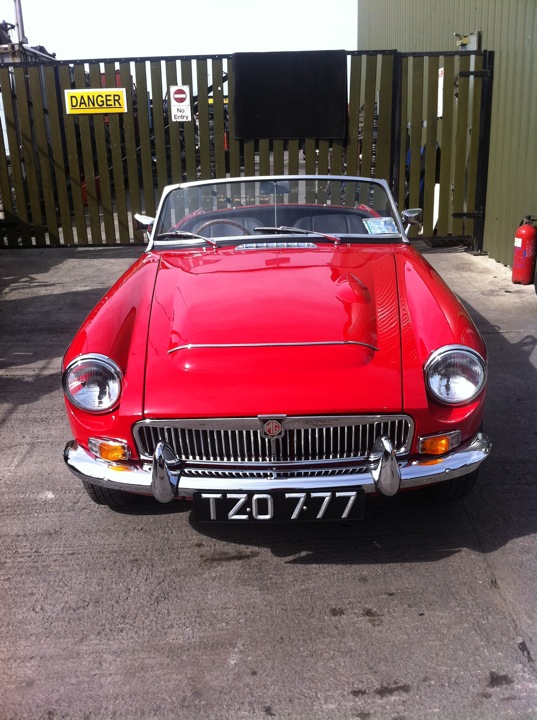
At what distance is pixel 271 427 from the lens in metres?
2.63

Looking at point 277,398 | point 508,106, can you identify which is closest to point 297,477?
point 277,398

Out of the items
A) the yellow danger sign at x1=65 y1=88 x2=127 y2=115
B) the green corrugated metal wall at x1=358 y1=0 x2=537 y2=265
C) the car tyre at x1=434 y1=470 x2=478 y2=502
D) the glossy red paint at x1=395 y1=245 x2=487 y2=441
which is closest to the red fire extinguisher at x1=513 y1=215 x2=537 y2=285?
the green corrugated metal wall at x1=358 y1=0 x2=537 y2=265

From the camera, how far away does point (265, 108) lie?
923 centimetres

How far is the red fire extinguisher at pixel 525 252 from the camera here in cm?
727

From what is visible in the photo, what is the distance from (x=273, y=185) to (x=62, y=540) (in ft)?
8.38

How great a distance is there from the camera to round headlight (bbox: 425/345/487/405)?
274 centimetres


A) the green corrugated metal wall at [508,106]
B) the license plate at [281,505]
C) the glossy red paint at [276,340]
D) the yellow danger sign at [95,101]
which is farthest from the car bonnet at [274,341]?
the yellow danger sign at [95,101]

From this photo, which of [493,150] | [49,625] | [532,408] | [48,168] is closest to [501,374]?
[532,408]

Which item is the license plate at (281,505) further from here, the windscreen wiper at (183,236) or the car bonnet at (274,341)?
the windscreen wiper at (183,236)

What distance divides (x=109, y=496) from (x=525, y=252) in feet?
18.9

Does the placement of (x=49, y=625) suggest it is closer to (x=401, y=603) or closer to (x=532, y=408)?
(x=401, y=603)

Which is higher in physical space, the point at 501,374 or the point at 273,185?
the point at 273,185

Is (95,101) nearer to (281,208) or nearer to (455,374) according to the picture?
(281,208)

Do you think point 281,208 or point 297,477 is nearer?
point 297,477
